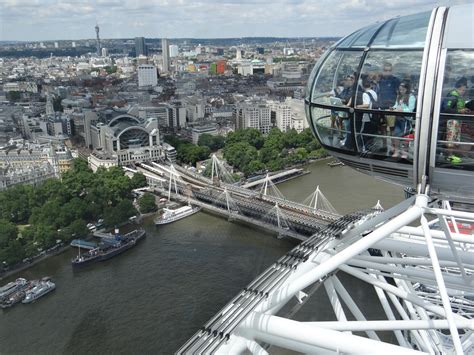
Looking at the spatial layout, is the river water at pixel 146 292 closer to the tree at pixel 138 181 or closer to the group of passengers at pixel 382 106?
the tree at pixel 138 181

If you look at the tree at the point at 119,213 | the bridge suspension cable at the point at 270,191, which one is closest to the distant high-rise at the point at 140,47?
the bridge suspension cable at the point at 270,191

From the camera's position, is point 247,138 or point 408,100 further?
point 247,138

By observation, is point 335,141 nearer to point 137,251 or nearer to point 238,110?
point 137,251

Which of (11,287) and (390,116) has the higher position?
(390,116)

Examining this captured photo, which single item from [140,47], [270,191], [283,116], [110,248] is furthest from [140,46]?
[110,248]

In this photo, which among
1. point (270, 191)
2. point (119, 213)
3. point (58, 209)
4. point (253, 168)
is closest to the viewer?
point (58, 209)

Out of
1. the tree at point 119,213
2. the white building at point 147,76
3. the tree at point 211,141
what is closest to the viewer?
the tree at point 119,213

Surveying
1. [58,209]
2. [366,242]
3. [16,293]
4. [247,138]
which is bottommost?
[16,293]

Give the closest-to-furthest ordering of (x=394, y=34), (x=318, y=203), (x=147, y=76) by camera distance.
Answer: (x=394, y=34) < (x=318, y=203) < (x=147, y=76)

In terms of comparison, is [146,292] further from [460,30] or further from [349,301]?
[460,30]
